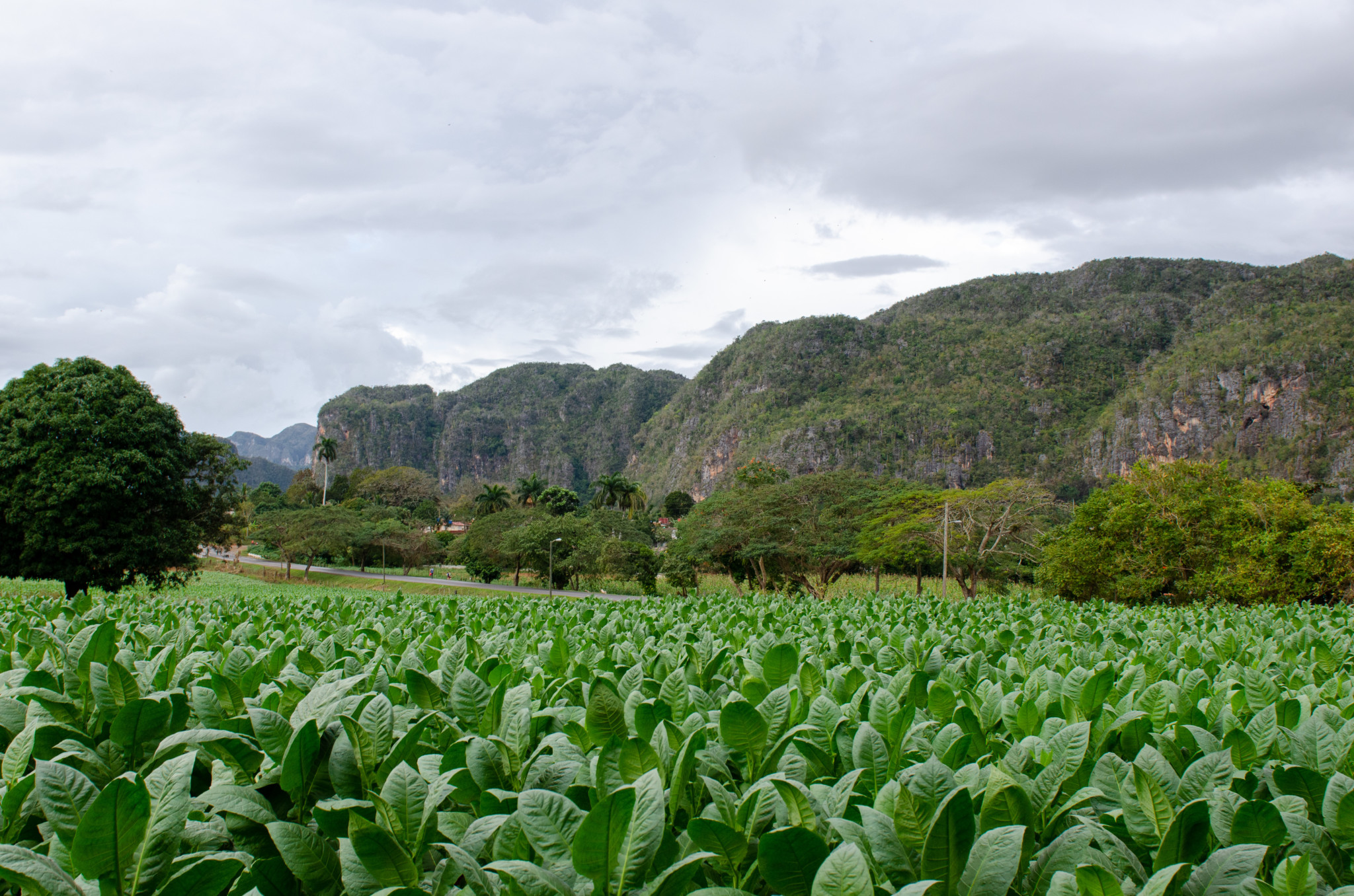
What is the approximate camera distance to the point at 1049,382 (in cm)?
10800

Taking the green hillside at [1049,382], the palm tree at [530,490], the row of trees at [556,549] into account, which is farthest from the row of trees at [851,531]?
the green hillside at [1049,382]

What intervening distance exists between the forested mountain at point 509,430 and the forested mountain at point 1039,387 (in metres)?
1.30

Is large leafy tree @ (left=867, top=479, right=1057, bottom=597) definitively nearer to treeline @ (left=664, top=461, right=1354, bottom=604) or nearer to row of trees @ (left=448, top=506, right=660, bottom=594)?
treeline @ (left=664, top=461, right=1354, bottom=604)

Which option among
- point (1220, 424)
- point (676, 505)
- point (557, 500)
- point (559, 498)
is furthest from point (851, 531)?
point (1220, 424)

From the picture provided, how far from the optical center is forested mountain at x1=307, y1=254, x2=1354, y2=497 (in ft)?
271

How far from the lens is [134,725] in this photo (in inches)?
67.0

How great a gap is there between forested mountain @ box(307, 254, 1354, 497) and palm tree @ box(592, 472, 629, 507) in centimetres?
3992

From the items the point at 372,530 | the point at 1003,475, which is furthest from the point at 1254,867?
the point at 1003,475

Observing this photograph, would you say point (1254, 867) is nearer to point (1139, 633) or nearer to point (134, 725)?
point (134, 725)

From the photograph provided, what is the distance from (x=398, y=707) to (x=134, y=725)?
1.98ft

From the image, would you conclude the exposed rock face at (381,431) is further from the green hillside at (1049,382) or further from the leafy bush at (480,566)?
the leafy bush at (480,566)

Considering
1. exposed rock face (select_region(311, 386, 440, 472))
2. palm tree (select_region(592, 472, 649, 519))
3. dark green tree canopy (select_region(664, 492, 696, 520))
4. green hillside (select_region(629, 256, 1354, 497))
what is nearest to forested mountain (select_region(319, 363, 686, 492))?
exposed rock face (select_region(311, 386, 440, 472))

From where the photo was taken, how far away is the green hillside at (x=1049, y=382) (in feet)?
272

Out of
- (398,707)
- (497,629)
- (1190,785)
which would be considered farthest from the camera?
(497,629)
